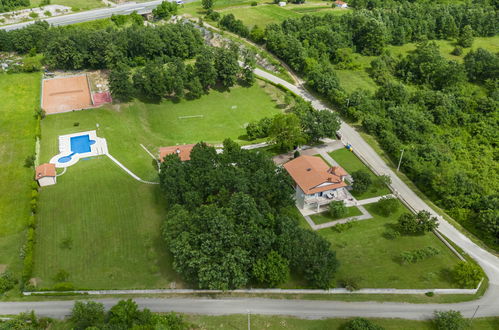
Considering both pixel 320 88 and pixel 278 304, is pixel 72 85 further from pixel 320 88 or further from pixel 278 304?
pixel 278 304

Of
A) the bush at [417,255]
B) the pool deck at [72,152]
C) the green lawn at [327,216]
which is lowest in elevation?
the green lawn at [327,216]

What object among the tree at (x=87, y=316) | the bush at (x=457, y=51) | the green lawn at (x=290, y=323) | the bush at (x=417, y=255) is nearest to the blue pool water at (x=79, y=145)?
the tree at (x=87, y=316)

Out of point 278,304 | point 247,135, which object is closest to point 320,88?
point 247,135

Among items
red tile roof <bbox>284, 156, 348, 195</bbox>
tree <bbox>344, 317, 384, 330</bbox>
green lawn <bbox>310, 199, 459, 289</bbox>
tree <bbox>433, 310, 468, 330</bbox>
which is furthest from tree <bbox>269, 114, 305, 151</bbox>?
tree <bbox>433, 310, 468, 330</bbox>

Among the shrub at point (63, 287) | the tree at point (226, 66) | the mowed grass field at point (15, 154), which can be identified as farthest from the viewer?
the tree at point (226, 66)

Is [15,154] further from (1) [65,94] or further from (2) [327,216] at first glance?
(2) [327,216]

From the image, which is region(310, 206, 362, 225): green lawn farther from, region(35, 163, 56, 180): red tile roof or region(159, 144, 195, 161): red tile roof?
region(35, 163, 56, 180): red tile roof

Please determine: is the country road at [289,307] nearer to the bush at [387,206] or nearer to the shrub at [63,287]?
the shrub at [63,287]
